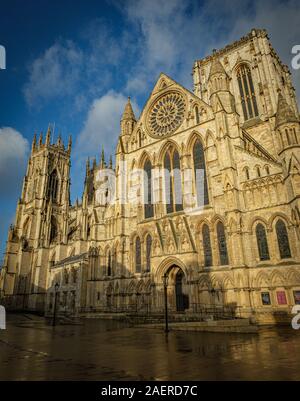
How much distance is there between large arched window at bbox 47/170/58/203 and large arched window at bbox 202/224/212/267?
48.2m

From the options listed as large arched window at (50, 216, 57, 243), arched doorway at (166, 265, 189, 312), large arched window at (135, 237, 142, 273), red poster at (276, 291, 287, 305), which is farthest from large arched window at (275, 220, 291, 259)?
large arched window at (50, 216, 57, 243)

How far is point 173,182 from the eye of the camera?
2970 cm

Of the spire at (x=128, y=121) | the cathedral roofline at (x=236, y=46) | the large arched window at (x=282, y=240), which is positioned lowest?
the large arched window at (x=282, y=240)

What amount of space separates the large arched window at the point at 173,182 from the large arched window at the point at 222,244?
5.15m

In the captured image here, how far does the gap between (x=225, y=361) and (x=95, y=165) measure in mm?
66124

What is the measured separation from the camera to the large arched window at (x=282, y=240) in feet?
68.4

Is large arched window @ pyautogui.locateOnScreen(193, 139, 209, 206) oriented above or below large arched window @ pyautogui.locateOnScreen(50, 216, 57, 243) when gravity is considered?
below

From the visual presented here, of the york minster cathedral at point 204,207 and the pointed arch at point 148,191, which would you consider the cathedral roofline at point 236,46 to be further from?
the pointed arch at point 148,191

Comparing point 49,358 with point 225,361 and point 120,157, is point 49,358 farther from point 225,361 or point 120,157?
point 120,157

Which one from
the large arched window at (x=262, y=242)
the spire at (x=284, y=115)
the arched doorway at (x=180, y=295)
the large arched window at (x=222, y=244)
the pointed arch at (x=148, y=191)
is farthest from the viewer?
the pointed arch at (x=148, y=191)

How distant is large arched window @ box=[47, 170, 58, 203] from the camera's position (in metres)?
66.2
